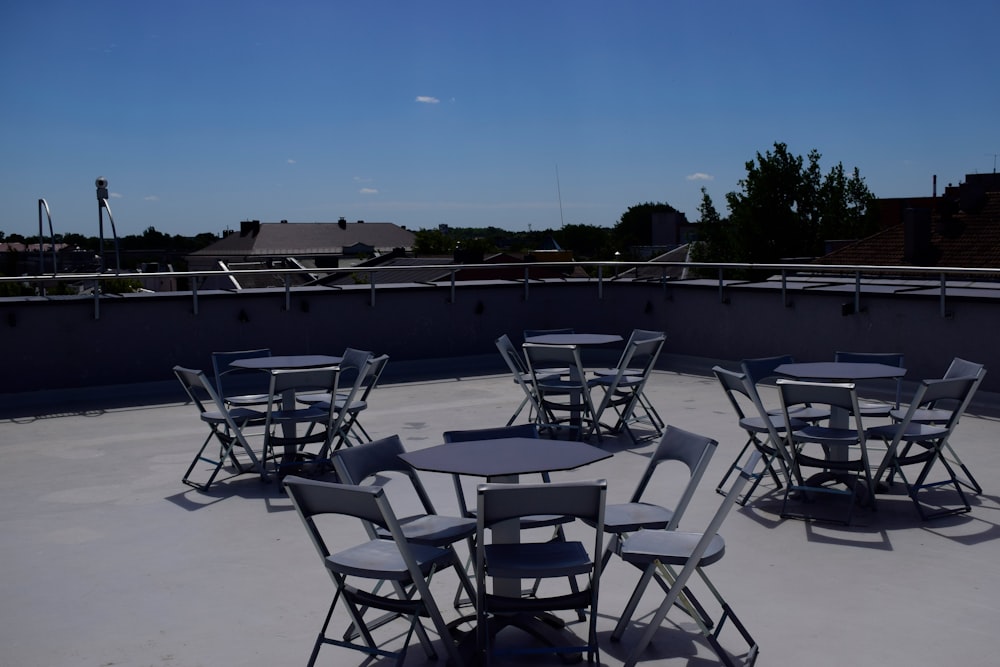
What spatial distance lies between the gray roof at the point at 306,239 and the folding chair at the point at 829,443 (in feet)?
329

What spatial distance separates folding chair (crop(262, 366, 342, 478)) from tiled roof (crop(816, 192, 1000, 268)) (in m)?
29.8

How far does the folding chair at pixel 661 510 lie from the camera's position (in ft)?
12.8

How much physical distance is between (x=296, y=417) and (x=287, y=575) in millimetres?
2050

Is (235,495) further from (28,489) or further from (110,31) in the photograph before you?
(110,31)

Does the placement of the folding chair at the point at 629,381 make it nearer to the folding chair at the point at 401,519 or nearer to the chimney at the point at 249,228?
the folding chair at the point at 401,519

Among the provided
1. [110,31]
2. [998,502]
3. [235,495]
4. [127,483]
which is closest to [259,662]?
[235,495]

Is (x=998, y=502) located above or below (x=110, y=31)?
below

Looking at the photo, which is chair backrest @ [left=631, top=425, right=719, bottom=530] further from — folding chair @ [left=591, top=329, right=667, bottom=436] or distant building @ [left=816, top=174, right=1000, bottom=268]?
distant building @ [left=816, top=174, right=1000, bottom=268]

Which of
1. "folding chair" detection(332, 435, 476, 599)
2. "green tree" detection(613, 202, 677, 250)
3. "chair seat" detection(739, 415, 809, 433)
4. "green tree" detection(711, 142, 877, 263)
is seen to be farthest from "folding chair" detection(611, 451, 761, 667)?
"green tree" detection(613, 202, 677, 250)

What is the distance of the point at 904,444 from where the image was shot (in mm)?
6613

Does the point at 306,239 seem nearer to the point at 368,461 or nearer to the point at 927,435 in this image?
the point at 927,435

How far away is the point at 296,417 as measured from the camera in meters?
6.67

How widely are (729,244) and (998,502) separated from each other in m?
55.2

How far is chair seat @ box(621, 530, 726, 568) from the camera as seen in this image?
359cm
